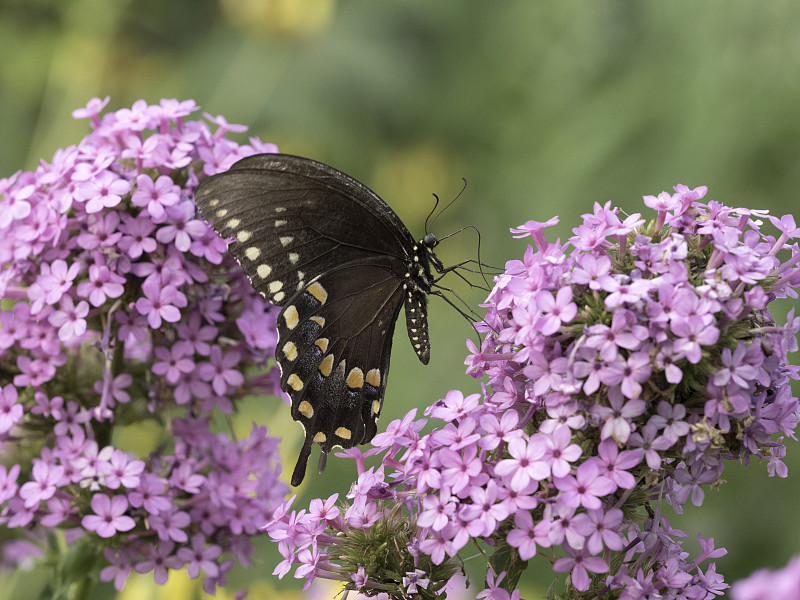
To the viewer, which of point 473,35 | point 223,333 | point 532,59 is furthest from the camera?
point 473,35

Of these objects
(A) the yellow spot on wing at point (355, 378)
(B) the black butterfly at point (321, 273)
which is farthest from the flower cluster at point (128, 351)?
(A) the yellow spot on wing at point (355, 378)

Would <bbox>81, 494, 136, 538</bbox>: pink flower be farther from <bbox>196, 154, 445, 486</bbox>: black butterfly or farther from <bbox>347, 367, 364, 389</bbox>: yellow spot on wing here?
<bbox>347, 367, 364, 389</bbox>: yellow spot on wing

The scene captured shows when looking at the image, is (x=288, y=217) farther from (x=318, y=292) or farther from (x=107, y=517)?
(x=107, y=517)

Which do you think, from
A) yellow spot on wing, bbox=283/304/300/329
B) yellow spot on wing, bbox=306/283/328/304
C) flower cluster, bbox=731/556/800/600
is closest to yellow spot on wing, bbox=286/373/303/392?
yellow spot on wing, bbox=283/304/300/329

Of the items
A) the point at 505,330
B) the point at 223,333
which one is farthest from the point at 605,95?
the point at 505,330

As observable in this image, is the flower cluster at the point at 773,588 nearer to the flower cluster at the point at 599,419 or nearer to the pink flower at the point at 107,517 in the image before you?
the flower cluster at the point at 599,419

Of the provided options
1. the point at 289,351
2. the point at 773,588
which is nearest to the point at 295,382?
the point at 289,351

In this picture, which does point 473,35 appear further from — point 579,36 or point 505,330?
point 505,330
